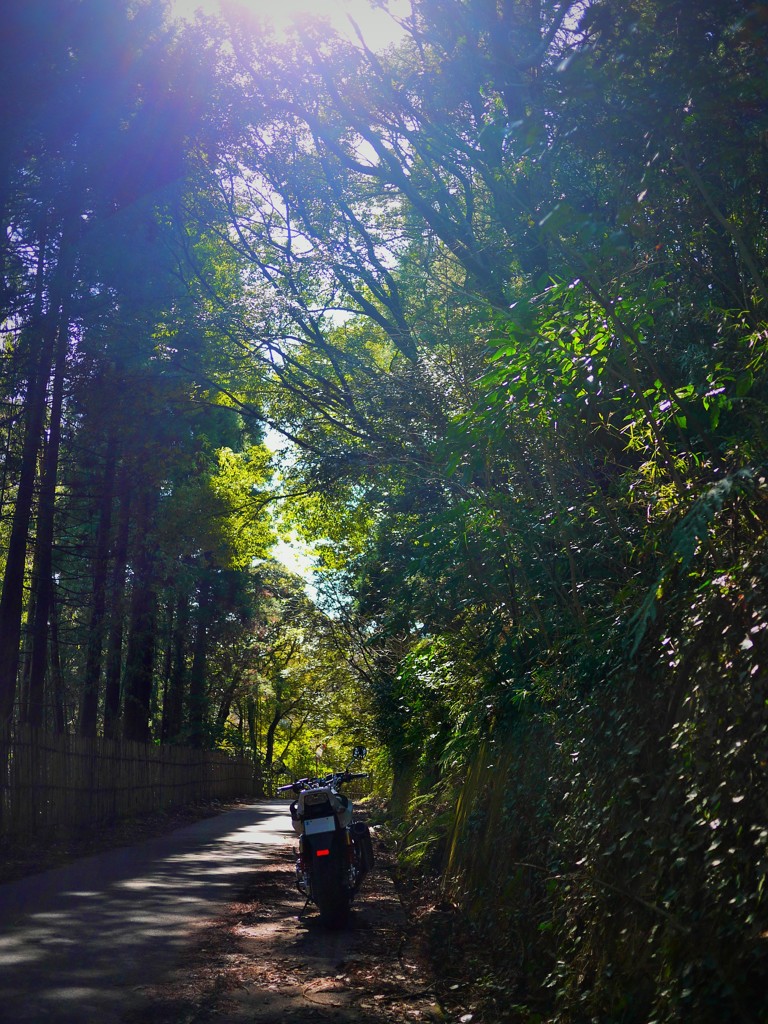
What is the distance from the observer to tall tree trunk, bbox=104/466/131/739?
81.4ft

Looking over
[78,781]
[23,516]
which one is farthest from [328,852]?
[23,516]

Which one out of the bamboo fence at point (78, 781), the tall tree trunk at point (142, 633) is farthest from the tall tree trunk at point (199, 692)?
the bamboo fence at point (78, 781)

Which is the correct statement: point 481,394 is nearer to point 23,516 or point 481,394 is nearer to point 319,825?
point 319,825

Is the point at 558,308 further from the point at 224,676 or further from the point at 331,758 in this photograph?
the point at 331,758

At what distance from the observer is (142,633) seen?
2670 cm

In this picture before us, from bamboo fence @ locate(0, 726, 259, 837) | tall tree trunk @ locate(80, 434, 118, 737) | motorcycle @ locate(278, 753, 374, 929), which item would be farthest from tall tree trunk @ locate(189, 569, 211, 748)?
motorcycle @ locate(278, 753, 374, 929)

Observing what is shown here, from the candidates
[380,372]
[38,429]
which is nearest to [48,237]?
[38,429]

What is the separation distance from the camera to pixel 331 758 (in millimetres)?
88312

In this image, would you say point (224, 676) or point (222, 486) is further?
point (224, 676)

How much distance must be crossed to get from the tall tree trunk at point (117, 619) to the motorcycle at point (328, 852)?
15.8m

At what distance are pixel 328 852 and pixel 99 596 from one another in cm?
1699

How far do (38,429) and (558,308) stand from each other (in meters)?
14.9

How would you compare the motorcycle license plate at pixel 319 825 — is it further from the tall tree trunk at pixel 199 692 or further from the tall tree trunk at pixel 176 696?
the tall tree trunk at pixel 199 692

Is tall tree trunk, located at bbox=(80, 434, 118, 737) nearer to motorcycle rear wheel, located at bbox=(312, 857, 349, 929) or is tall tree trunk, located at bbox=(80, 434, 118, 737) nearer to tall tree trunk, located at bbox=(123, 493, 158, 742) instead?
tall tree trunk, located at bbox=(123, 493, 158, 742)
